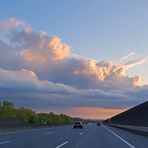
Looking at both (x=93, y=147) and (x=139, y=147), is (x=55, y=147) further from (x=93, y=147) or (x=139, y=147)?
(x=139, y=147)

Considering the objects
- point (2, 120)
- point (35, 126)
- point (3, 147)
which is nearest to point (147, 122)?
point (2, 120)

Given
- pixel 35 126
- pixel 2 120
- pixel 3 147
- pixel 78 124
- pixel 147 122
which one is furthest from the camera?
pixel 78 124

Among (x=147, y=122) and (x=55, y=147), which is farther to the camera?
(x=147, y=122)

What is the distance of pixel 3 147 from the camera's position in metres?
26.7

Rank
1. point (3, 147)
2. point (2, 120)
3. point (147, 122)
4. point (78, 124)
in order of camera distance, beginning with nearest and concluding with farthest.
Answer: point (3, 147) < point (147, 122) < point (2, 120) < point (78, 124)

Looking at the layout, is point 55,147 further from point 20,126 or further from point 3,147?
point 20,126

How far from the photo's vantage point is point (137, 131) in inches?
2250

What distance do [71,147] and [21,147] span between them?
285cm

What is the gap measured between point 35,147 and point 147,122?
3208 centimetres

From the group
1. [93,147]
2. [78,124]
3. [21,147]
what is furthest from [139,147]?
[78,124]

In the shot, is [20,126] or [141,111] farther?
[20,126]

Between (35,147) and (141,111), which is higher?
(141,111)

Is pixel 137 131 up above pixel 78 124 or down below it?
below

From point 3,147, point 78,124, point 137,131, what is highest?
point 78,124
